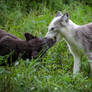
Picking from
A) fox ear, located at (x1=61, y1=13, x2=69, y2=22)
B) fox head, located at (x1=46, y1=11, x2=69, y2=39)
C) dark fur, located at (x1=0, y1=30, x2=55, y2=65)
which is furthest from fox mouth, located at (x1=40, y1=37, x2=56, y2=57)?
fox ear, located at (x1=61, y1=13, x2=69, y2=22)

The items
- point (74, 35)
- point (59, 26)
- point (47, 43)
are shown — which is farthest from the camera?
point (59, 26)

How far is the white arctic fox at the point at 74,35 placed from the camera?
281 inches

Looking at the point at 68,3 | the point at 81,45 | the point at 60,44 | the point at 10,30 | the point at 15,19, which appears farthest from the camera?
the point at 68,3

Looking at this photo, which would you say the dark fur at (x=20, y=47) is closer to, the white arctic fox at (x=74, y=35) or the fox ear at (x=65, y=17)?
the white arctic fox at (x=74, y=35)

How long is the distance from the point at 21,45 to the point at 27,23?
8.94ft

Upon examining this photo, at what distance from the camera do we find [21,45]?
21.5ft

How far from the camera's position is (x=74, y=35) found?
724 cm

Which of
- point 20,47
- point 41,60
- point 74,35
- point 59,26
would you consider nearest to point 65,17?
point 59,26

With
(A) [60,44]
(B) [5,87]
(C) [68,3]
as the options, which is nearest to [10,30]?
(A) [60,44]

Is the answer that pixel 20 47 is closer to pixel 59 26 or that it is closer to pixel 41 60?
pixel 41 60

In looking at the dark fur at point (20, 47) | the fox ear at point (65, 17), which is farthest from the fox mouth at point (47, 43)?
the fox ear at point (65, 17)

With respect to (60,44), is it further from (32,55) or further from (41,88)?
(41,88)

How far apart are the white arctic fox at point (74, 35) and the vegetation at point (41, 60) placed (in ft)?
0.86

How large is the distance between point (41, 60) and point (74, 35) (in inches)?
38.2
